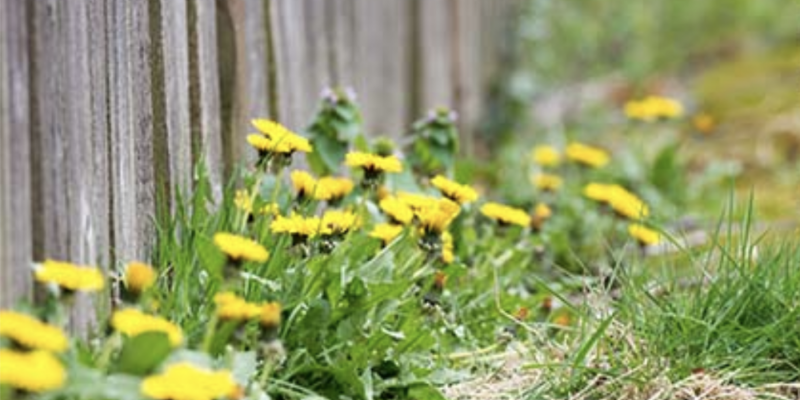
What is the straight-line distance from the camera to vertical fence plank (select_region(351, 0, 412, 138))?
458cm

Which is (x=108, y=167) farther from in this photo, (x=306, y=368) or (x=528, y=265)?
(x=528, y=265)

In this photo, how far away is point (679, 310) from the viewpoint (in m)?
2.81

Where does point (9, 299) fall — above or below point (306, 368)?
above

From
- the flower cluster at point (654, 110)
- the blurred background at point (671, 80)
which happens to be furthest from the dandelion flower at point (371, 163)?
the blurred background at point (671, 80)

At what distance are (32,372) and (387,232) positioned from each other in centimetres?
112

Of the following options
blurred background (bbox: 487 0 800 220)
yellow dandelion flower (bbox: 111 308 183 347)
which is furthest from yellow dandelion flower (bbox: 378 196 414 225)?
blurred background (bbox: 487 0 800 220)

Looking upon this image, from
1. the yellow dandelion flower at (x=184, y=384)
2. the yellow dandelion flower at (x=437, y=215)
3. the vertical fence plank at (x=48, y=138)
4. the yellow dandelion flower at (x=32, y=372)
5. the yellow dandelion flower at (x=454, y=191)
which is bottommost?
the yellow dandelion flower at (x=437, y=215)

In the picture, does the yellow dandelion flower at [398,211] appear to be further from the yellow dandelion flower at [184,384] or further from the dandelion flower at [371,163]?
the yellow dandelion flower at [184,384]

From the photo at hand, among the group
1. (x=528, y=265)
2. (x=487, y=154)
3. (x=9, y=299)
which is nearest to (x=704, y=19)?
(x=487, y=154)

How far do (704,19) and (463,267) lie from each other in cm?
513

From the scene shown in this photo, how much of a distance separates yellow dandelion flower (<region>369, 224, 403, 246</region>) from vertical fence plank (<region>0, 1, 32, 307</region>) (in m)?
0.81

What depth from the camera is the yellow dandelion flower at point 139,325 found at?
2008 mm

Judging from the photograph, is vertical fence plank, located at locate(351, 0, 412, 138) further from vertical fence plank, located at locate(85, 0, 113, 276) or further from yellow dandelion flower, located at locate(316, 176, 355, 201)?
vertical fence plank, located at locate(85, 0, 113, 276)

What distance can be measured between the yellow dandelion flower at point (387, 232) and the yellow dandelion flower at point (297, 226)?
225 millimetres
